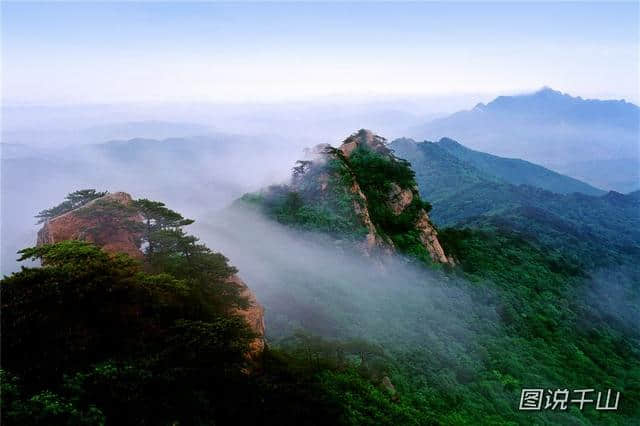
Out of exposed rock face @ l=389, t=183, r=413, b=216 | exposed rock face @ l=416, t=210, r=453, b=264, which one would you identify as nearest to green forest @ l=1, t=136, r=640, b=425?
exposed rock face @ l=389, t=183, r=413, b=216

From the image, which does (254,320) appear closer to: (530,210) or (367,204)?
(367,204)

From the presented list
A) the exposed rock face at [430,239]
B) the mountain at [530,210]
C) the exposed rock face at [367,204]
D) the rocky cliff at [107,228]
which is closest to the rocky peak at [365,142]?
the exposed rock face at [367,204]

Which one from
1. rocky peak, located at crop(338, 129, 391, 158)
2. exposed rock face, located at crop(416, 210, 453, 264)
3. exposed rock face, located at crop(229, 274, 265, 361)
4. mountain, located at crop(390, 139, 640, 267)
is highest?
rocky peak, located at crop(338, 129, 391, 158)

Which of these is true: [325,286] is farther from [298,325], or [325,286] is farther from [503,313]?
[503,313]

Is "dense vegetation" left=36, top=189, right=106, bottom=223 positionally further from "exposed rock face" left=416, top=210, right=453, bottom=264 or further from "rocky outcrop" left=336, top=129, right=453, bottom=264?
"exposed rock face" left=416, top=210, right=453, bottom=264

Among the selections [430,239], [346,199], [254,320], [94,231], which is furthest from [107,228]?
[430,239]

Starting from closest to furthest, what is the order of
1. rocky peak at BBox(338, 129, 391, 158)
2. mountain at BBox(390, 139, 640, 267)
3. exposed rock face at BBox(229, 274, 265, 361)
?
exposed rock face at BBox(229, 274, 265, 361), rocky peak at BBox(338, 129, 391, 158), mountain at BBox(390, 139, 640, 267)

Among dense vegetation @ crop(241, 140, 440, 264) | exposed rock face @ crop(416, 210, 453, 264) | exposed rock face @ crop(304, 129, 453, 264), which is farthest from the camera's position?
exposed rock face @ crop(416, 210, 453, 264)
